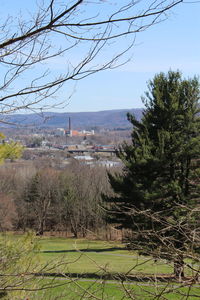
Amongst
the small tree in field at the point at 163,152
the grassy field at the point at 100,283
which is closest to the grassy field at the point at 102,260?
the grassy field at the point at 100,283

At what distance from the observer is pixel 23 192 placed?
132 feet

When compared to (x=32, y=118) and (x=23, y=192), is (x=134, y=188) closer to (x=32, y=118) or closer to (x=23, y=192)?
(x=32, y=118)

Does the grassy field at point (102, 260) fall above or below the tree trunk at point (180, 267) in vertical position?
below

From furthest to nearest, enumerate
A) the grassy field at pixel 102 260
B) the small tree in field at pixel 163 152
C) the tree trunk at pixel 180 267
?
the small tree in field at pixel 163 152 → the grassy field at pixel 102 260 → the tree trunk at pixel 180 267

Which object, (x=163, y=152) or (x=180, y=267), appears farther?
(x=163, y=152)

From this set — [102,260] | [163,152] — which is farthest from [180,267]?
[102,260]

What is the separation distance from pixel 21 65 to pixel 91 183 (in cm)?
3770

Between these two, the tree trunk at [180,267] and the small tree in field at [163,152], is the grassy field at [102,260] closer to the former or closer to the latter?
the tree trunk at [180,267]

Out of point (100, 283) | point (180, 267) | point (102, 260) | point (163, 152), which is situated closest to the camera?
point (180, 267)

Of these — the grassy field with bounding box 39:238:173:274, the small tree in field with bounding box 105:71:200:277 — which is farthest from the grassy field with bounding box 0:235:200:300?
the small tree in field with bounding box 105:71:200:277

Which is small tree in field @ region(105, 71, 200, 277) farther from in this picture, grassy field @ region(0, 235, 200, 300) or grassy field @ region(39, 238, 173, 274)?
grassy field @ region(0, 235, 200, 300)

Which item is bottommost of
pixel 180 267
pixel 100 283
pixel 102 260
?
pixel 102 260

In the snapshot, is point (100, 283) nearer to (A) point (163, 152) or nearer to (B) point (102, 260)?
(A) point (163, 152)

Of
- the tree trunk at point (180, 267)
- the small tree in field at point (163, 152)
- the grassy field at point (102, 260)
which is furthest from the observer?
the small tree in field at point (163, 152)
